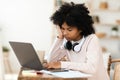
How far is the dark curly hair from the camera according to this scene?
2078 mm

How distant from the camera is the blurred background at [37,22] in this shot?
5.18 meters

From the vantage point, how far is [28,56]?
1957 millimetres

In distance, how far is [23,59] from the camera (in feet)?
6.70

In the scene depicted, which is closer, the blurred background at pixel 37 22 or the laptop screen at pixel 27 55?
the laptop screen at pixel 27 55

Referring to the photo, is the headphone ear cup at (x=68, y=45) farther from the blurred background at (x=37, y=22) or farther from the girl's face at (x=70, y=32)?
the blurred background at (x=37, y=22)

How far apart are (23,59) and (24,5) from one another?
3.26 meters

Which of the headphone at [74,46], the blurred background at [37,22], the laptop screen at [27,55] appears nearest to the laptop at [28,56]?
the laptop screen at [27,55]

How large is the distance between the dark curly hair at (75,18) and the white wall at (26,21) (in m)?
3.05

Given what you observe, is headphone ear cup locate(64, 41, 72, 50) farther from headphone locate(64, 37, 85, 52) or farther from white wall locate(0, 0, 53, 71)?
white wall locate(0, 0, 53, 71)

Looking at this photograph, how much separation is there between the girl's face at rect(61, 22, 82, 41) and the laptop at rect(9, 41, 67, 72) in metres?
0.29

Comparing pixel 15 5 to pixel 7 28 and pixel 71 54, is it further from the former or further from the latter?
pixel 71 54

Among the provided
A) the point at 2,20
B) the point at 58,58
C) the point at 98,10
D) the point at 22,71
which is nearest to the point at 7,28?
the point at 2,20

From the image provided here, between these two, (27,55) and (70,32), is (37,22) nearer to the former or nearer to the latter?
(70,32)

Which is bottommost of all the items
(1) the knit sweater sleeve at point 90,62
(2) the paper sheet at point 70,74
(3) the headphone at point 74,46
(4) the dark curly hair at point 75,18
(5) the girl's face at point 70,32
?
(2) the paper sheet at point 70,74
